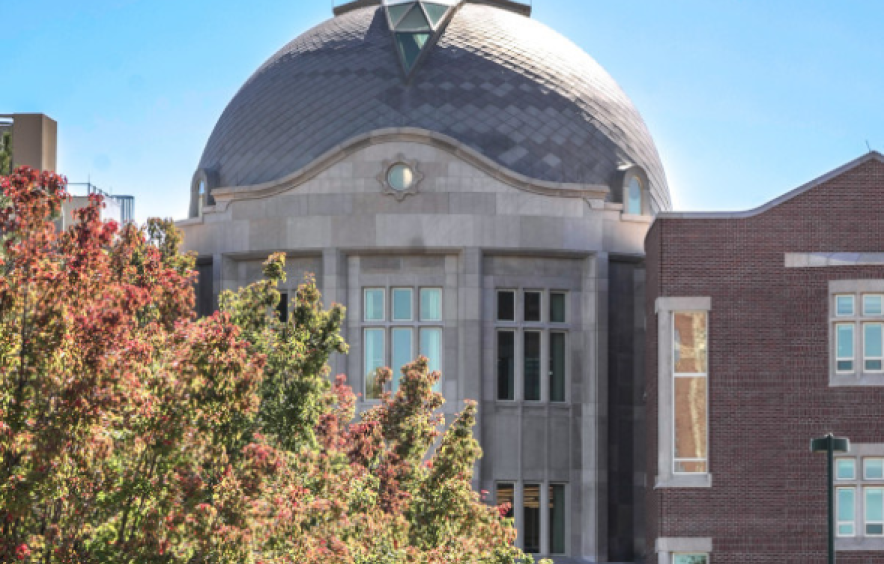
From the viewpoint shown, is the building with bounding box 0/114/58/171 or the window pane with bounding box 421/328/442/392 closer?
the window pane with bounding box 421/328/442/392

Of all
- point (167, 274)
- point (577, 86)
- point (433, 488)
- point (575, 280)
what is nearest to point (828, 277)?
point (575, 280)

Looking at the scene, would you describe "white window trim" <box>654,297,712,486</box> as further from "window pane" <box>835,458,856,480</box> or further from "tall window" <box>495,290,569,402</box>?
"tall window" <box>495,290,569,402</box>

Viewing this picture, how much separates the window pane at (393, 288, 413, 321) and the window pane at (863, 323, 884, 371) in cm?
1125

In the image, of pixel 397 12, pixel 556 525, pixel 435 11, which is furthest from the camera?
pixel 397 12

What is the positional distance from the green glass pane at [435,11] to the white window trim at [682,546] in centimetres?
1857

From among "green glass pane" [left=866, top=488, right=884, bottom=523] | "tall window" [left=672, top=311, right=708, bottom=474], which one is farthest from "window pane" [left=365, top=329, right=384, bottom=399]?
"green glass pane" [left=866, top=488, right=884, bottom=523]

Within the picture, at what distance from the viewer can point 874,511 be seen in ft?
118

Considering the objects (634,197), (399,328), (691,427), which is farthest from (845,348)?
(634,197)

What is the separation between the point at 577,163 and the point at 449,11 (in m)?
6.35

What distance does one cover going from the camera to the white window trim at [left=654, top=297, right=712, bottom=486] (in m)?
36.6

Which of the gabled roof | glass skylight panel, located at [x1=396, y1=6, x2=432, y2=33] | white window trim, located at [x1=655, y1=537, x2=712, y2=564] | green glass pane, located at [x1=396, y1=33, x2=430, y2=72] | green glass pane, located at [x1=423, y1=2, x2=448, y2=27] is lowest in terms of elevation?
white window trim, located at [x1=655, y1=537, x2=712, y2=564]

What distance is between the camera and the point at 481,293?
4216 centimetres

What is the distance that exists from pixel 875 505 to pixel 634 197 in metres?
13.5

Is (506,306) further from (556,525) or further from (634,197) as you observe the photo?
(634,197)
